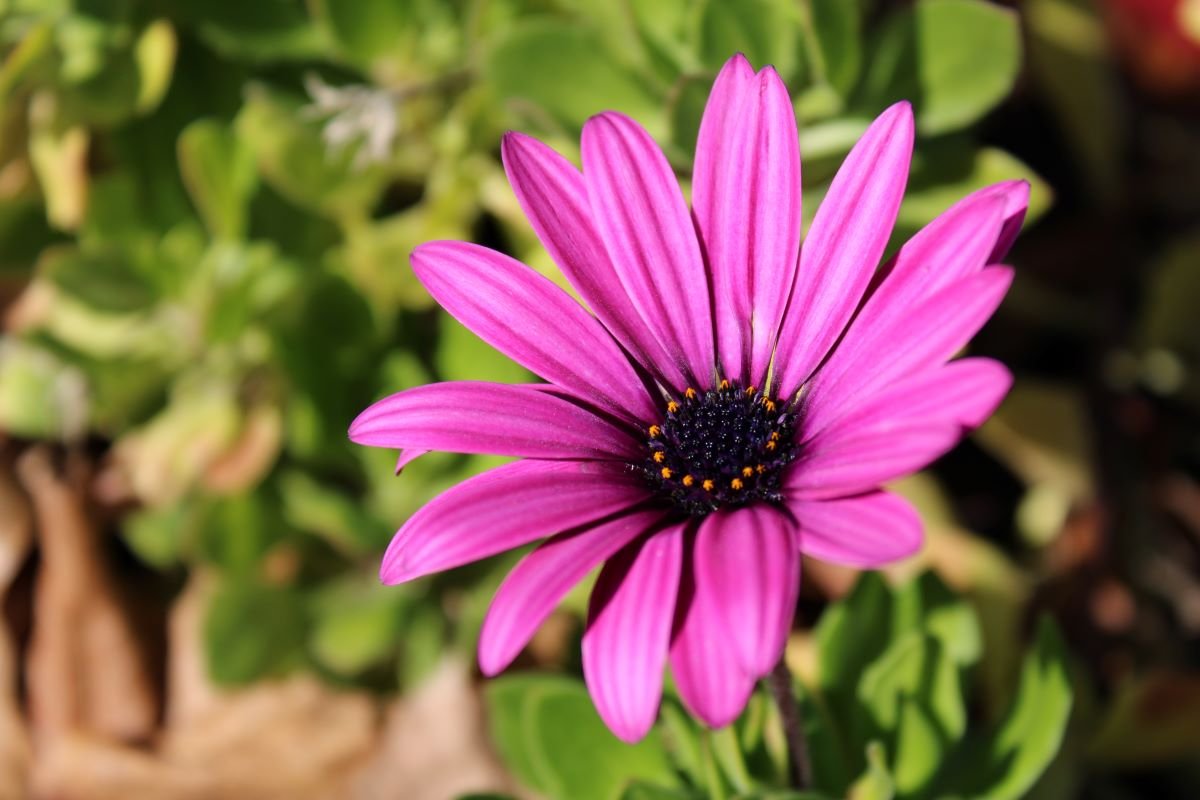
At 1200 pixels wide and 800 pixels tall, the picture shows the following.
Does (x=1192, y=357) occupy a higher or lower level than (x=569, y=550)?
lower

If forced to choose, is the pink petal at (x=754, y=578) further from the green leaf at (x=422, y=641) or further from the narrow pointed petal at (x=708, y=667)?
the green leaf at (x=422, y=641)

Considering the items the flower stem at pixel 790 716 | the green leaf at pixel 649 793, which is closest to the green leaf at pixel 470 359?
the green leaf at pixel 649 793

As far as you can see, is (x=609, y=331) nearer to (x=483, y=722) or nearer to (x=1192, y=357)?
(x=483, y=722)

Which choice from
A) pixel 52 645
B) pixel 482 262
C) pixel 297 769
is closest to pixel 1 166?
pixel 52 645

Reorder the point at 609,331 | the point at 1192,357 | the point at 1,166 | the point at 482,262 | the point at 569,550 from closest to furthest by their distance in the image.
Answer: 1. the point at 569,550
2. the point at 482,262
3. the point at 609,331
4. the point at 1,166
5. the point at 1192,357

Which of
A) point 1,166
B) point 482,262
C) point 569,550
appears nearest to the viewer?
point 569,550

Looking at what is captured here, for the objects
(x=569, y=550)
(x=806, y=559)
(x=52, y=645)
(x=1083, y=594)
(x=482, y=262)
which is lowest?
(x=1083, y=594)

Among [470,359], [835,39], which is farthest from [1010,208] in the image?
[470,359]
